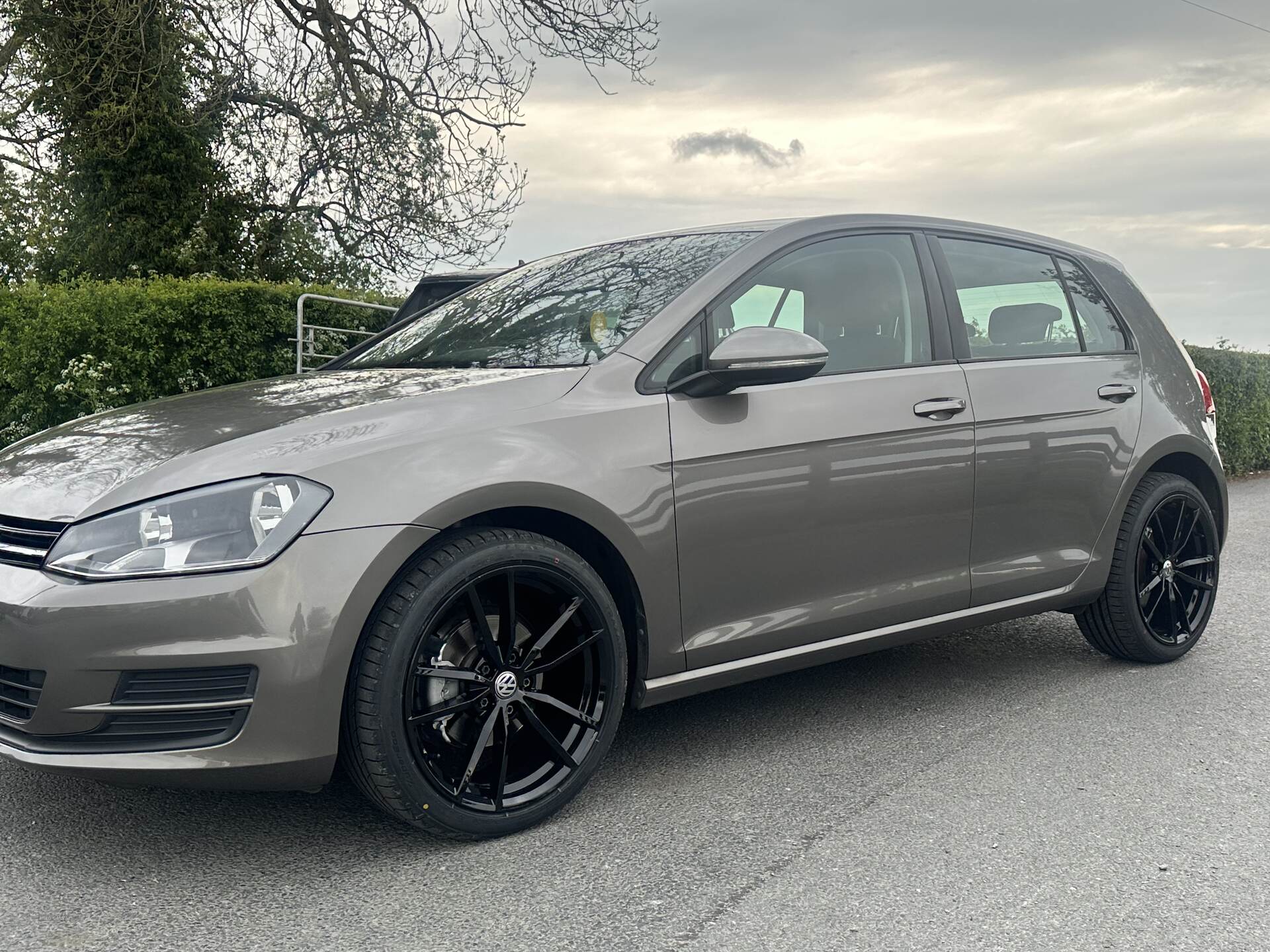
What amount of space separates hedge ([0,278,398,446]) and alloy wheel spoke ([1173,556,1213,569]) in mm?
7725

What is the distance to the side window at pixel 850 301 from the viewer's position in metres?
3.79

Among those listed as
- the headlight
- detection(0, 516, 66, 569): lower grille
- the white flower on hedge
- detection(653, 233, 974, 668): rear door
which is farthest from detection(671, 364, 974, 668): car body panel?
the white flower on hedge

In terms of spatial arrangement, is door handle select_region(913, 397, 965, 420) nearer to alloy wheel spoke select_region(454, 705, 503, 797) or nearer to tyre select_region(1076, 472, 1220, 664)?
tyre select_region(1076, 472, 1220, 664)

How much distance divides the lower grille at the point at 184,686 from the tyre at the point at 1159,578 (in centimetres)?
333

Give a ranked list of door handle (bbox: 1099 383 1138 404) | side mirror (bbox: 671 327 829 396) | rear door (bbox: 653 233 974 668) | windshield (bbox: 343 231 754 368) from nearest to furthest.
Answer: side mirror (bbox: 671 327 829 396), rear door (bbox: 653 233 974 668), windshield (bbox: 343 231 754 368), door handle (bbox: 1099 383 1138 404)

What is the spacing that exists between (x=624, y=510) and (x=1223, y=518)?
10.3 feet

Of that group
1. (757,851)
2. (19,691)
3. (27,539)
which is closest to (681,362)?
(757,851)

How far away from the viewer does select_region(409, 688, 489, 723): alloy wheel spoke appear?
297 cm

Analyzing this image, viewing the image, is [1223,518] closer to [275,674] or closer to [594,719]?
[594,719]

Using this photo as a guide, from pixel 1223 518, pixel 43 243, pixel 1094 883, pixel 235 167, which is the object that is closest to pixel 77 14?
pixel 235 167

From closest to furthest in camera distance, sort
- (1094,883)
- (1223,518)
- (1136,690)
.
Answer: (1094,883), (1136,690), (1223,518)

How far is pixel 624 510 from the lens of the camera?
3266mm

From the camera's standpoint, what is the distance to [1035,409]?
4.31m

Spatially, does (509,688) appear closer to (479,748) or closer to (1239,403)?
(479,748)
